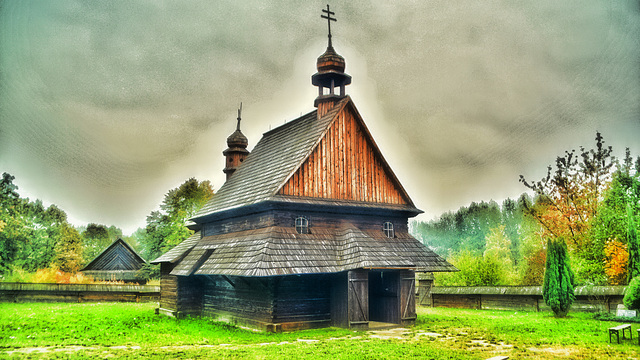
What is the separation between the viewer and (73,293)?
2897 cm

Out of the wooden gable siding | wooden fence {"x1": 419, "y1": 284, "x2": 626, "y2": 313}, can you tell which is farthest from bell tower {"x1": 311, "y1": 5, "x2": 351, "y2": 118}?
wooden fence {"x1": 419, "y1": 284, "x2": 626, "y2": 313}

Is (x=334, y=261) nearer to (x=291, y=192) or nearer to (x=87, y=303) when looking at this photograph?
(x=291, y=192)

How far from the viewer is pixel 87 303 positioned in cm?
2848

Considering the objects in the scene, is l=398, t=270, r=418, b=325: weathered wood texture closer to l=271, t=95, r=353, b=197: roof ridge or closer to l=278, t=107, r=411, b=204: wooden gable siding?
l=278, t=107, r=411, b=204: wooden gable siding

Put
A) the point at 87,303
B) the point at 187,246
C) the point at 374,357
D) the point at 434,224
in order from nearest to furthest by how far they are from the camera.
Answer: the point at 374,357, the point at 187,246, the point at 87,303, the point at 434,224

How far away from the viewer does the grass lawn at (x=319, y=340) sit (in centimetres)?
1094

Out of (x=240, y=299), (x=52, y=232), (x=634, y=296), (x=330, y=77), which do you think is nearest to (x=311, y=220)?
(x=240, y=299)

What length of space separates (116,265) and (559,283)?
121 ft

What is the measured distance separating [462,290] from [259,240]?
44.2 feet

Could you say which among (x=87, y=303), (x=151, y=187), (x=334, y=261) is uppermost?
(x=151, y=187)

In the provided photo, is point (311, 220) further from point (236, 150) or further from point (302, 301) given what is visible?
point (236, 150)

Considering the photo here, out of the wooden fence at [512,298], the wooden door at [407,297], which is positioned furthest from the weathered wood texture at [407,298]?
the wooden fence at [512,298]

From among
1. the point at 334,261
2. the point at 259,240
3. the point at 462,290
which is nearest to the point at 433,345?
the point at 334,261

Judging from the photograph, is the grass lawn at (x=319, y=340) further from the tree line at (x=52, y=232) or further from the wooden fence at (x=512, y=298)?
the tree line at (x=52, y=232)
